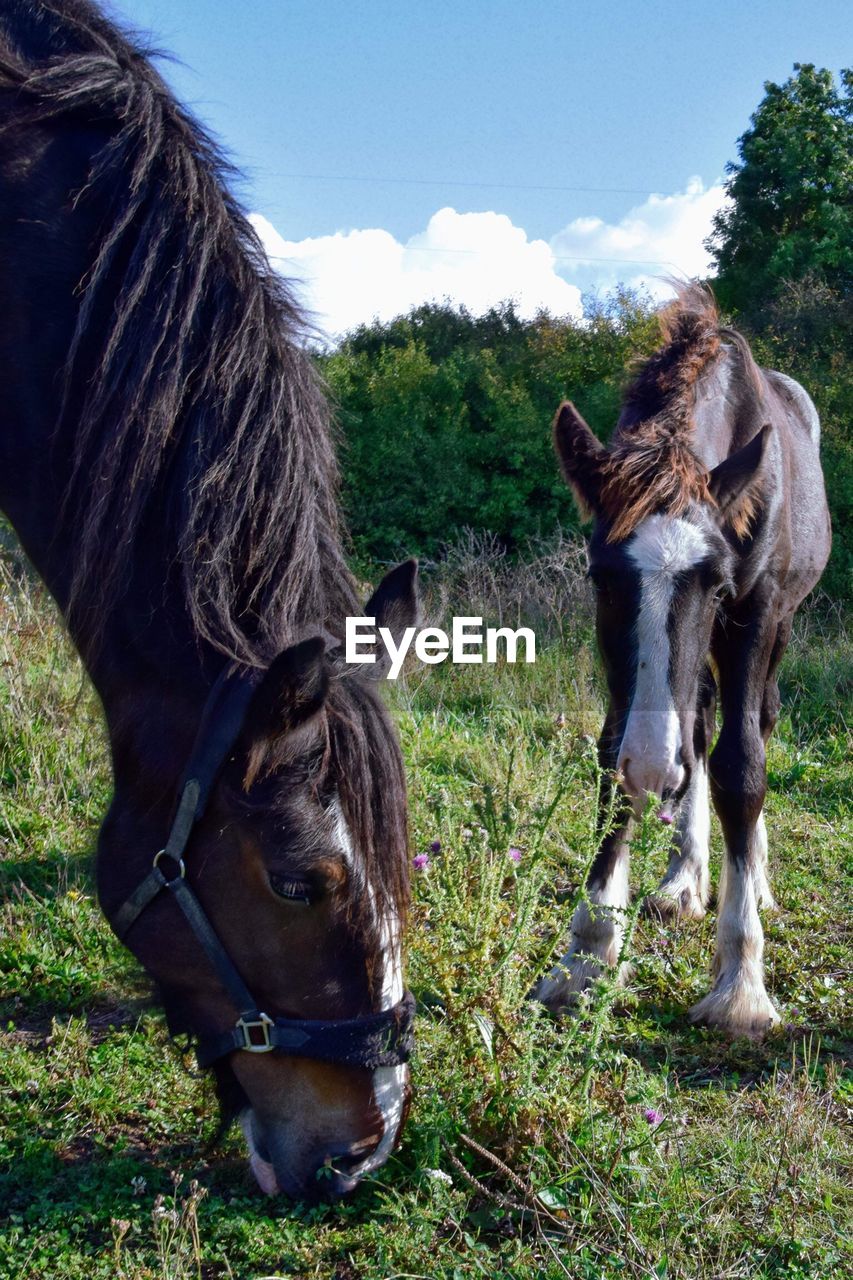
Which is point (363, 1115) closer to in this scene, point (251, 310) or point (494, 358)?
point (251, 310)

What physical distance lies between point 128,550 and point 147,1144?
5.45 feet

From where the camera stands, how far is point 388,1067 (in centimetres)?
207

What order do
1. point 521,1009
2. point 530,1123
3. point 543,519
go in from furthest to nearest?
point 543,519, point 521,1009, point 530,1123

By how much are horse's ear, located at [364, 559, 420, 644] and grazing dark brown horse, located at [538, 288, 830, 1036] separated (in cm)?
95

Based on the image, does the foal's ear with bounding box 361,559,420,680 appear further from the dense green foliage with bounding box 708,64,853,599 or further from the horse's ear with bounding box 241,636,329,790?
the dense green foliage with bounding box 708,64,853,599

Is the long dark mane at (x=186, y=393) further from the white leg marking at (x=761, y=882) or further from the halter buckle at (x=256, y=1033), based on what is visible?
the white leg marking at (x=761, y=882)

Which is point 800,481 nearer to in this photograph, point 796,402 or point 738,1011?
point 796,402

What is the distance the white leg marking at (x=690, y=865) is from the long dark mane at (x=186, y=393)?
2619mm

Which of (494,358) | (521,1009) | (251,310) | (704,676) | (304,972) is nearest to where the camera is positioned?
(304,972)

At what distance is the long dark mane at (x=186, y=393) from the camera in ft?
6.79

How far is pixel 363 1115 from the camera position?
208 cm

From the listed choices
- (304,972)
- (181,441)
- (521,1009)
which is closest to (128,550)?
(181,441)

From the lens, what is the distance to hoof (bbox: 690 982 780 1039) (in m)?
3.28

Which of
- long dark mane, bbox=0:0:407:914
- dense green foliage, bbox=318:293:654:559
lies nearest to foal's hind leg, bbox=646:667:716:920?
long dark mane, bbox=0:0:407:914
